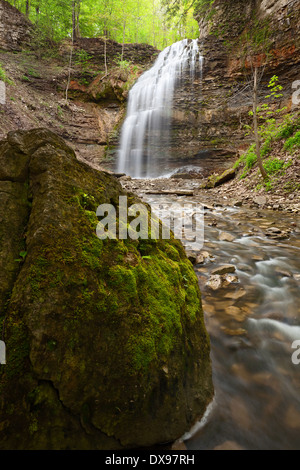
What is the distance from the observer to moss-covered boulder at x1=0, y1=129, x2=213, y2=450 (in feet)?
3.18

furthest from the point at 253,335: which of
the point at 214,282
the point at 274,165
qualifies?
the point at 274,165

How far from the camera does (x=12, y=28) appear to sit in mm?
20953

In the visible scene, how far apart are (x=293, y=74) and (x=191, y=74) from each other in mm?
7943

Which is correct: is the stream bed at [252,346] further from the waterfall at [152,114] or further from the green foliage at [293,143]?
the waterfall at [152,114]

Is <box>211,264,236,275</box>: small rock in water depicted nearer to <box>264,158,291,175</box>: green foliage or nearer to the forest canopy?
<box>264,158,291,175</box>: green foliage

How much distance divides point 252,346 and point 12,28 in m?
31.4

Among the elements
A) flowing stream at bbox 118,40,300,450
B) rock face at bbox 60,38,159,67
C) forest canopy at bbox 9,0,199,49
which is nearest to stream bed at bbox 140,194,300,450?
flowing stream at bbox 118,40,300,450

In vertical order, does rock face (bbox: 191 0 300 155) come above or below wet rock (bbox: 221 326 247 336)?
above

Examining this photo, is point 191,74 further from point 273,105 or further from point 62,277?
point 62,277

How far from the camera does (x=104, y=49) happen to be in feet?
77.6

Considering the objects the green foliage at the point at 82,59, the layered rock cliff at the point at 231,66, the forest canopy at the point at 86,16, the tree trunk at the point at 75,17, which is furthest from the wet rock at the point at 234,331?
the tree trunk at the point at 75,17

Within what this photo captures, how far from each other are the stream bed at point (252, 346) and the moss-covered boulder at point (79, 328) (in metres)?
0.17

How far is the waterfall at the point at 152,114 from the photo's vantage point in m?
19.2

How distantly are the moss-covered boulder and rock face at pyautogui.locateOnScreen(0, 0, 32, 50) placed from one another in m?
28.4
